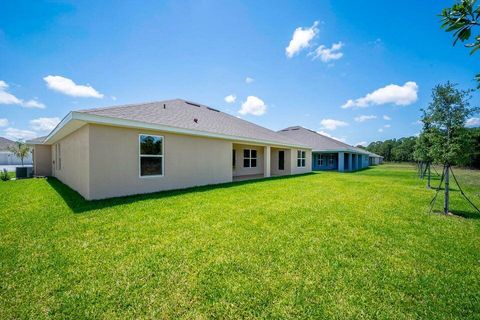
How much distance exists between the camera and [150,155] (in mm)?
8844

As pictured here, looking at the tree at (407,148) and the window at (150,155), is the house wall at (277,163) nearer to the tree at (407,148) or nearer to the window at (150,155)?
the tree at (407,148)

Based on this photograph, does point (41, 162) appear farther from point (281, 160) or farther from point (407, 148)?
point (407, 148)

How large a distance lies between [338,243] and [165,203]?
18.0ft

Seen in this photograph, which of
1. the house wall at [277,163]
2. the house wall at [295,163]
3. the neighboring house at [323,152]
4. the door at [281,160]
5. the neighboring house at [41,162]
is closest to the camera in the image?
the neighboring house at [41,162]

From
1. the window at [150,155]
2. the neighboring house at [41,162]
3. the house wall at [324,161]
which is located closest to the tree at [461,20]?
the window at [150,155]

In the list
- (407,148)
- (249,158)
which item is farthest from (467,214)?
(407,148)

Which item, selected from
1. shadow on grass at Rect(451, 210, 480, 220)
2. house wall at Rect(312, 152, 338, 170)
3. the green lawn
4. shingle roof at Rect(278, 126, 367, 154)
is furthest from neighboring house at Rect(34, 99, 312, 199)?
house wall at Rect(312, 152, 338, 170)

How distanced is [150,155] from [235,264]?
7022 mm

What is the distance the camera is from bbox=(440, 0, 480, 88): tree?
1.81 meters

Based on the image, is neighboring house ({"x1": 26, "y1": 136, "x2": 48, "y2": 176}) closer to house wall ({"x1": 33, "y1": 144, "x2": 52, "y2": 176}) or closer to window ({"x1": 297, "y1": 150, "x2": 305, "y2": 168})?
house wall ({"x1": 33, "y1": 144, "x2": 52, "y2": 176})

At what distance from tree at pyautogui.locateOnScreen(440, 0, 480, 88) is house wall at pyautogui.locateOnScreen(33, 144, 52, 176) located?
24.2 meters

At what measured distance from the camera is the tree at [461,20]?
1811mm

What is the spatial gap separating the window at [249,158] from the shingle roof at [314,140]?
10.4 metres

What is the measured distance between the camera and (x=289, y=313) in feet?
7.63
